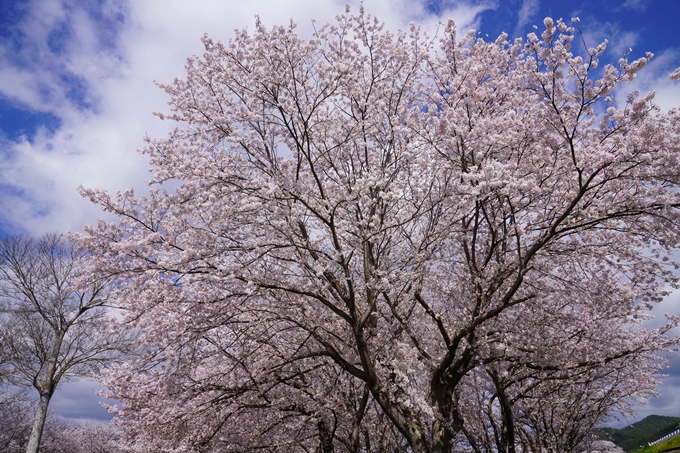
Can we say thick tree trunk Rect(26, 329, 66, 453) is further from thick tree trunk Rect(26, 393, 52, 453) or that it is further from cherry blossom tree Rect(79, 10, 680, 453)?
cherry blossom tree Rect(79, 10, 680, 453)

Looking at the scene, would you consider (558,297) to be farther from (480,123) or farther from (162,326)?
(162,326)

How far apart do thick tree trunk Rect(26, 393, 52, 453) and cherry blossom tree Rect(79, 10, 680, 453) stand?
9.76m

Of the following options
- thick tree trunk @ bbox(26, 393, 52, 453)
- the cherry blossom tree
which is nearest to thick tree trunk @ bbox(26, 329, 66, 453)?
thick tree trunk @ bbox(26, 393, 52, 453)

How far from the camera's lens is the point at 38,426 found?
51.4ft

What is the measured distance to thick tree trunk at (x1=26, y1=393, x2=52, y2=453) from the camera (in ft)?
50.0

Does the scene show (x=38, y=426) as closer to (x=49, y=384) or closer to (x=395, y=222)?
(x=49, y=384)

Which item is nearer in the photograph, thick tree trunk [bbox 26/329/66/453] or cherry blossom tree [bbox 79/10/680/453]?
cherry blossom tree [bbox 79/10/680/453]

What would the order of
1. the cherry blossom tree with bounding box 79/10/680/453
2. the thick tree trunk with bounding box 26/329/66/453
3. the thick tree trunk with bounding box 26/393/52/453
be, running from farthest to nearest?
the thick tree trunk with bounding box 26/329/66/453 → the thick tree trunk with bounding box 26/393/52/453 → the cherry blossom tree with bounding box 79/10/680/453

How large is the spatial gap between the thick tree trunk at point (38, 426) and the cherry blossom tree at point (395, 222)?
384 inches

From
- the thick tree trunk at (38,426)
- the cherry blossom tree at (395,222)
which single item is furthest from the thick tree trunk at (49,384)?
the cherry blossom tree at (395,222)

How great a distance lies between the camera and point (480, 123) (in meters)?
6.96

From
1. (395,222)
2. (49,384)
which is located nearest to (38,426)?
(49,384)

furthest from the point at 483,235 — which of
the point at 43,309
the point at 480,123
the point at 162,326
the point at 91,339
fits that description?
the point at 43,309

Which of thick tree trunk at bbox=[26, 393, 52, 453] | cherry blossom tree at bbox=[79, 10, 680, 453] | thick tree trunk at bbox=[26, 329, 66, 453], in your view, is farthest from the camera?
thick tree trunk at bbox=[26, 329, 66, 453]
